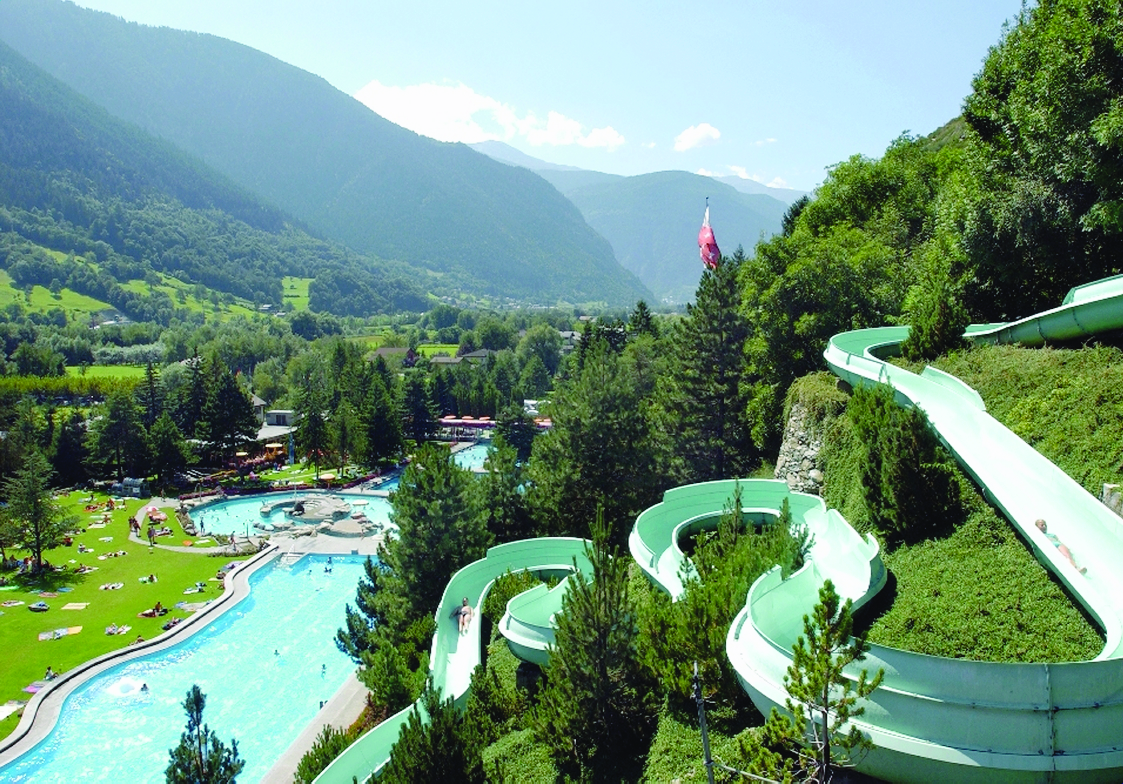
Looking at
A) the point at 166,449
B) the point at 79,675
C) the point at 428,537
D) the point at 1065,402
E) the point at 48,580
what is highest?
the point at 1065,402

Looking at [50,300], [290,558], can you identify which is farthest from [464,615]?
[50,300]

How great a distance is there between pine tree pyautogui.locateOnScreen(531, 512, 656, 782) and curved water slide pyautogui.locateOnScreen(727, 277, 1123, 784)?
7.47ft

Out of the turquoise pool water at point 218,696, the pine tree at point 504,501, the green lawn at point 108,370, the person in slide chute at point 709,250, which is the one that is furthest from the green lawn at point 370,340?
the pine tree at point 504,501

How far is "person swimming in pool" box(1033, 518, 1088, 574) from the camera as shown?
27.7 ft

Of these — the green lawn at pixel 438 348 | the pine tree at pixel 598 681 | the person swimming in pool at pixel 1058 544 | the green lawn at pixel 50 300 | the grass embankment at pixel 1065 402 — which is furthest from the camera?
the green lawn at pixel 50 300

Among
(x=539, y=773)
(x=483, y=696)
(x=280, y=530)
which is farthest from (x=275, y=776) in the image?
(x=280, y=530)

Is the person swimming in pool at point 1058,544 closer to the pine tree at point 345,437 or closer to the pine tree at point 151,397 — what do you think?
the pine tree at point 345,437

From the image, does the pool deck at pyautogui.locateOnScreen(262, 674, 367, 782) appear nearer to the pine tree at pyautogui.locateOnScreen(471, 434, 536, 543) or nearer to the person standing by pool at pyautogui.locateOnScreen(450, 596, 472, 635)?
the person standing by pool at pyautogui.locateOnScreen(450, 596, 472, 635)

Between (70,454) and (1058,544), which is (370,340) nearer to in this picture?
(70,454)

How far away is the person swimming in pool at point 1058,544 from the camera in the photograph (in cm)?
844

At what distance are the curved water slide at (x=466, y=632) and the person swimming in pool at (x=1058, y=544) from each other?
6.58 m

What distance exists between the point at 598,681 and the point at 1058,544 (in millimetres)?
6160

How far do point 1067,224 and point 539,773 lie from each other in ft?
49.4

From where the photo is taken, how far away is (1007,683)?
6.77m
